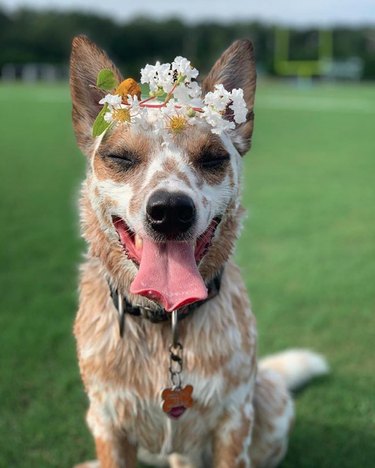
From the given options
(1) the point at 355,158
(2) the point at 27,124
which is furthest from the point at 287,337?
(2) the point at 27,124

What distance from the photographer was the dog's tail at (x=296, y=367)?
4441 millimetres

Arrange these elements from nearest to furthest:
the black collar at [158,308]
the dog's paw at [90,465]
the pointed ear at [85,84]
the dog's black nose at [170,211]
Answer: the dog's black nose at [170,211] → the pointed ear at [85,84] → the black collar at [158,308] → the dog's paw at [90,465]

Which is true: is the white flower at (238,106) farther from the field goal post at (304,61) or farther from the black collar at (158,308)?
the field goal post at (304,61)

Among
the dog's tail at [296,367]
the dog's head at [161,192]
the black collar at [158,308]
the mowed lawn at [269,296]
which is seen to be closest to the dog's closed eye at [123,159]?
the dog's head at [161,192]

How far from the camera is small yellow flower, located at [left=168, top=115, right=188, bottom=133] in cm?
270

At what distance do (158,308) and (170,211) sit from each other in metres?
0.64

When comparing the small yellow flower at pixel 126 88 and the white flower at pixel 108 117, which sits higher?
the small yellow flower at pixel 126 88

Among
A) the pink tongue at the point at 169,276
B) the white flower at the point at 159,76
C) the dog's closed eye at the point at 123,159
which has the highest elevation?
the white flower at the point at 159,76

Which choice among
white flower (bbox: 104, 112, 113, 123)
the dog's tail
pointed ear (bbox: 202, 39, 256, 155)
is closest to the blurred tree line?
the dog's tail

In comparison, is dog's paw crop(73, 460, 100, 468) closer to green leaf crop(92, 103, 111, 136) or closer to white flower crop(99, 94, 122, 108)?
green leaf crop(92, 103, 111, 136)

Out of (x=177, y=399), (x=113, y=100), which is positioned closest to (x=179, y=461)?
(x=177, y=399)

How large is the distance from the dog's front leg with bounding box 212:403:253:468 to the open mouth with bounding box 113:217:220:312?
0.78 metres

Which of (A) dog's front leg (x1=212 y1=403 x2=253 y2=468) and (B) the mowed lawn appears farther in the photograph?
(B) the mowed lawn

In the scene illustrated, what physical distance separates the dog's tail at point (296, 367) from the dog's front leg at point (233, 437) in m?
1.24
